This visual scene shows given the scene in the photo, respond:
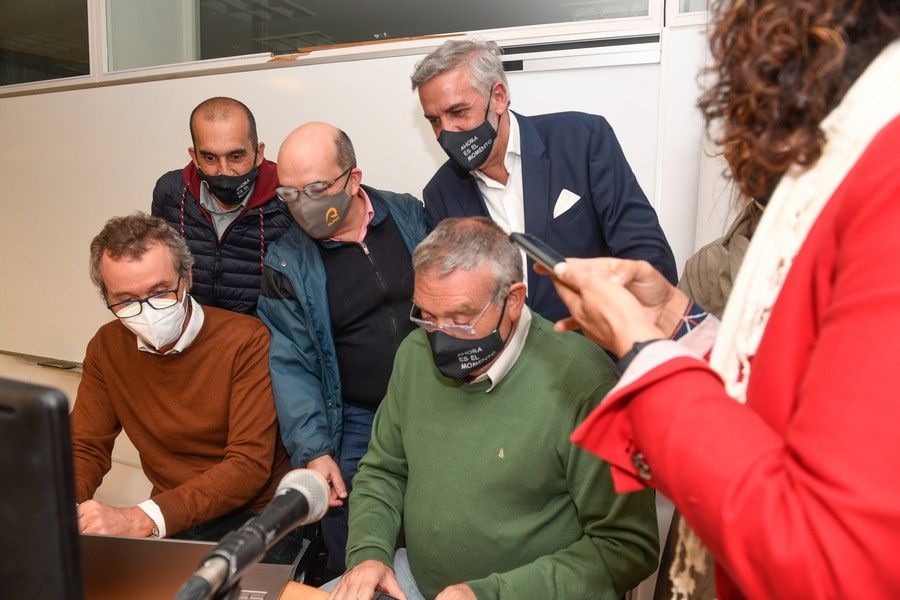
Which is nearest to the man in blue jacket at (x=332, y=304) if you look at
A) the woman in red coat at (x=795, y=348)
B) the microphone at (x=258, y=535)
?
the microphone at (x=258, y=535)

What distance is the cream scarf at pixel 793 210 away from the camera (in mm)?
613

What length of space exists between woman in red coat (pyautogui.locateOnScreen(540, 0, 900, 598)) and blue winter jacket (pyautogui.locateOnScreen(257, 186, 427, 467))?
1347mm

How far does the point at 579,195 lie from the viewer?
201cm

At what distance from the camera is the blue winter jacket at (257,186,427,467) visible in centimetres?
199

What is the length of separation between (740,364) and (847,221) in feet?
0.68

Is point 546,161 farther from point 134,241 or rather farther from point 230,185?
point 134,241

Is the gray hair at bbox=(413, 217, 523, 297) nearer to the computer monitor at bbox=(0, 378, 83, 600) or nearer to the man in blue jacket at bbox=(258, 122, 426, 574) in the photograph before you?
the man in blue jacket at bbox=(258, 122, 426, 574)

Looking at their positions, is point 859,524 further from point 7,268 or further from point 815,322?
point 7,268

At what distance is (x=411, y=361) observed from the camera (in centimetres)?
176

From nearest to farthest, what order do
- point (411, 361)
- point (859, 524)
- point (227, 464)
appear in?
point (859, 524)
point (411, 361)
point (227, 464)

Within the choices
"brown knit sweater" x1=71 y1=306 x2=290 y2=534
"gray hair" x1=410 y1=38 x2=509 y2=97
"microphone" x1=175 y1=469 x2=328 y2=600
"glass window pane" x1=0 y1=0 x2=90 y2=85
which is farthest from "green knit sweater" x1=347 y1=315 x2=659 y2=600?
"glass window pane" x1=0 y1=0 x2=90 y2=85

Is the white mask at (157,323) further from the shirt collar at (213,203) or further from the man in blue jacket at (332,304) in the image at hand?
the shirt collar at (213,203)

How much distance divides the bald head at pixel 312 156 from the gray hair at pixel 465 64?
30 cm

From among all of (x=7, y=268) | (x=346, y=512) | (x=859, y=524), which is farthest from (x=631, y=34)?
(x=7, y=268)
